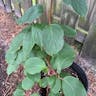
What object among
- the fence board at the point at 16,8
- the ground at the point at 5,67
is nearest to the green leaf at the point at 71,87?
the ground at the point at 5,67

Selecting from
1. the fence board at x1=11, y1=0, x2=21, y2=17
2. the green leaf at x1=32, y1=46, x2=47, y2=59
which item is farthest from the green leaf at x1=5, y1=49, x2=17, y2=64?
the fence board at x1=11, y1=0, x2=21, y2=17

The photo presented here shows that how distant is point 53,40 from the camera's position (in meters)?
0.84

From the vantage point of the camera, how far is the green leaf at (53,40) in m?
0.84

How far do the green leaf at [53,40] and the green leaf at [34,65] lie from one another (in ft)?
0.50

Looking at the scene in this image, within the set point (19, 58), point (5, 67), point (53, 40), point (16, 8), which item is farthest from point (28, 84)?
point (16, 8)

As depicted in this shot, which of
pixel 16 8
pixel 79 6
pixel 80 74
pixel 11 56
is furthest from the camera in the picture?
pixel 16 8

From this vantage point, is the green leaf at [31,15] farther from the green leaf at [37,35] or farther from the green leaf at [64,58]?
the green leaf at [64,58]

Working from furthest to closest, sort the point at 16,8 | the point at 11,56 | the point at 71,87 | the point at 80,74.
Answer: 1. the point at 16,8
2. the point at 80,74
3. the point at 11,56
4. the point at 71,87

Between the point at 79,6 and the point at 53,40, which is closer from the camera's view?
the point at 79,6

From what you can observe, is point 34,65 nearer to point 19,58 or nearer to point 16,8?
point 19,58

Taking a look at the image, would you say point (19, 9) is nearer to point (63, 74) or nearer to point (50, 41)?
point (63, 74)

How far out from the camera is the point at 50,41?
0.84 m

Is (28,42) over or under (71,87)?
over

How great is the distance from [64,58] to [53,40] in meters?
0.18
